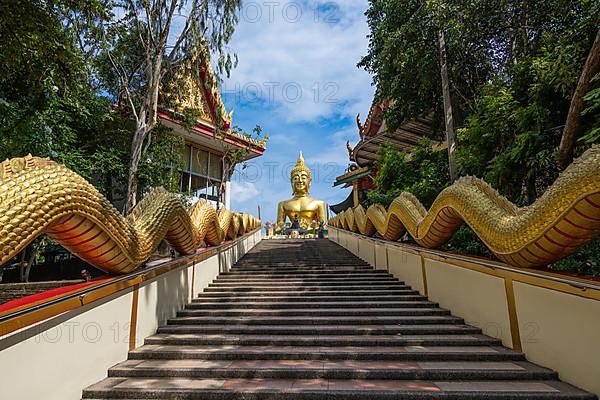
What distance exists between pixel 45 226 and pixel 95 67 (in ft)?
32.7

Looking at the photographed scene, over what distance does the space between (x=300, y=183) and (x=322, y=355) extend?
1761cm

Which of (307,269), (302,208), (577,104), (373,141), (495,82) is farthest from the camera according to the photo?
(302,208)

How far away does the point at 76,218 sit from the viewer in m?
2.97

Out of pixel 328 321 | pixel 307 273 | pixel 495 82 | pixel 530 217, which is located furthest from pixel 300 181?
pixel 530 217

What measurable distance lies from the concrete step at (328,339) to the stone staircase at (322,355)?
0.04 ft

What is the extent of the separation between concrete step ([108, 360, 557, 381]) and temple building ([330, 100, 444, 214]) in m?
11.4

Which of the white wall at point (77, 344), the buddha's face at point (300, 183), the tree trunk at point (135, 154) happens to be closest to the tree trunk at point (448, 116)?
the white wall at point (77, 344)

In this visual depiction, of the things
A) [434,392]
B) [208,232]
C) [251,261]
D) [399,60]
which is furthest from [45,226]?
[399,60]

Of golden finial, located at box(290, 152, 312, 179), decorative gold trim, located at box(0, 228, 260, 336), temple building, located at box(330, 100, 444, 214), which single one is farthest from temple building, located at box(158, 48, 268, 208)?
decorative gold trim, located at box(0, 228, 260, 336)

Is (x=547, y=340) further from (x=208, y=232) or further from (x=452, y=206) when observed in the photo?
(x=208, y=232)

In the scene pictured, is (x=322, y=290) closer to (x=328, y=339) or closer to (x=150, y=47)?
(x=328, y=339)

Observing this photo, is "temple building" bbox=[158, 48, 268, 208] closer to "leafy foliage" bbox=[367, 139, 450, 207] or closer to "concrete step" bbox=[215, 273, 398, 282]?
"leafy foliage" bbox=[367, 139, 450, 207]

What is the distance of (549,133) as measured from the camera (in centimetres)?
531

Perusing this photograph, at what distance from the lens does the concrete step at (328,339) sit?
374 centimetres
